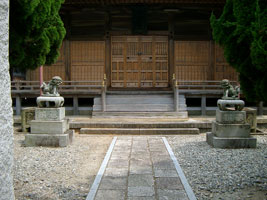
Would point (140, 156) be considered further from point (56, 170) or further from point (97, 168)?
point (56, 170)

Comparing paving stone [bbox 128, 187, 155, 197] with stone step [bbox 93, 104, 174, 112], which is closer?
paving stone [bbox 128, 187, 155, 197]

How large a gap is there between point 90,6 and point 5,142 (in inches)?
487

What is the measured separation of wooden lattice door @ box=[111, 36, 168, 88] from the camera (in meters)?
13.7

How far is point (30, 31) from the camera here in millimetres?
4832

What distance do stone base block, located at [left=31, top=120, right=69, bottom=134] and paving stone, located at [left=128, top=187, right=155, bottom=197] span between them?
369cm

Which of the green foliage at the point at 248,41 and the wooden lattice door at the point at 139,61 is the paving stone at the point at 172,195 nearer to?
the green foliage at the point at 248,41

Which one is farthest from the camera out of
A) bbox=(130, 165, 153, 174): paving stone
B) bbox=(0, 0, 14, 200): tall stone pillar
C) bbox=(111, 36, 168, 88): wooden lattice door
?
bbox=(111, 36, 168, 88): wooden lattice door

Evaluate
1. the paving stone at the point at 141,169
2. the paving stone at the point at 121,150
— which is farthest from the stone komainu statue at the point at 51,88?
the paving stone at the point at 141,169

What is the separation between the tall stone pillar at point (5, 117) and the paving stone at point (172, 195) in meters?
2.53

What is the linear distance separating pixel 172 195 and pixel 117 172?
137 cm

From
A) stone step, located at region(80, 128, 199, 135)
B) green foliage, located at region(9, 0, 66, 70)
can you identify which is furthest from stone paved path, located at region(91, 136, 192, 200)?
green foliage, located at region(9, 0, 66, 70)

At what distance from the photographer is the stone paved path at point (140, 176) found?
3.85 m

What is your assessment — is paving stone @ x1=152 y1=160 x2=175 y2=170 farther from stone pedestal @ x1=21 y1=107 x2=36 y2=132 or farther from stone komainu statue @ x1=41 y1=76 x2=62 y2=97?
stone pedestal @ x1=21 y1=107 x2=36 y2=132

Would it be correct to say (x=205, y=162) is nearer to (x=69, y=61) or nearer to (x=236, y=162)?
(x=236, y=162)
